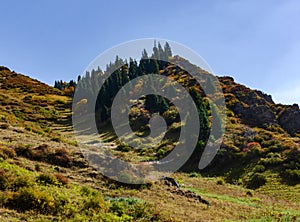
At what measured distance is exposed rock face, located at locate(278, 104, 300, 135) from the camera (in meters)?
65.1

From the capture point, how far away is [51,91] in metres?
123

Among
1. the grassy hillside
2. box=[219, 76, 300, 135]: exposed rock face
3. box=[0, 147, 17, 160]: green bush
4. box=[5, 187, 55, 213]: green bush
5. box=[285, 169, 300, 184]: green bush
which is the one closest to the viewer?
box=[5, 187, 55, 213]: green bush

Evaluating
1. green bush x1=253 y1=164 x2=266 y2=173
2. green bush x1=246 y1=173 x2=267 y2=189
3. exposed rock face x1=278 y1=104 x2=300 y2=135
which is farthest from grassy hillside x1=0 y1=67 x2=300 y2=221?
exposed rock face x1=278 y1=104 x2=300 y2=135

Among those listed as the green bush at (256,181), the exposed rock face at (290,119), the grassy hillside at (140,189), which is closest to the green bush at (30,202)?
the grassy hillside at (140,189)

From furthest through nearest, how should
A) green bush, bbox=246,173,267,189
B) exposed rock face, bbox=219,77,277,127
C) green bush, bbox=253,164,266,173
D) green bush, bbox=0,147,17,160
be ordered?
exposed rock face, bbox=219,77,277,127, green bush, bbox=253,164,266,173, green bush, bbox=246,173,267,189, green bush, bbox=0,147,17,160

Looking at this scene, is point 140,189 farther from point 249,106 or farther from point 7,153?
point 249,106

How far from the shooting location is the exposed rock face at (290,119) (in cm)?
6512

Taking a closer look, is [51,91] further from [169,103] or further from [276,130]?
[276,130]

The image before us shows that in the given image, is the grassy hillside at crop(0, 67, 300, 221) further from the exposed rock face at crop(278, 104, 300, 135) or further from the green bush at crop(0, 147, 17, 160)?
the exposed rock face at crop(278, 104, 300, 135)

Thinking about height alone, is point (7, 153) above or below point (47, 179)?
above

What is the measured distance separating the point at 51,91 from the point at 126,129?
6488cm

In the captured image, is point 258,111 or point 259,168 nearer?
point 259,168

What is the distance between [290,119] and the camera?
224 feet

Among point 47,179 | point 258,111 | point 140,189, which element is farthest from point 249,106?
point 47,179
